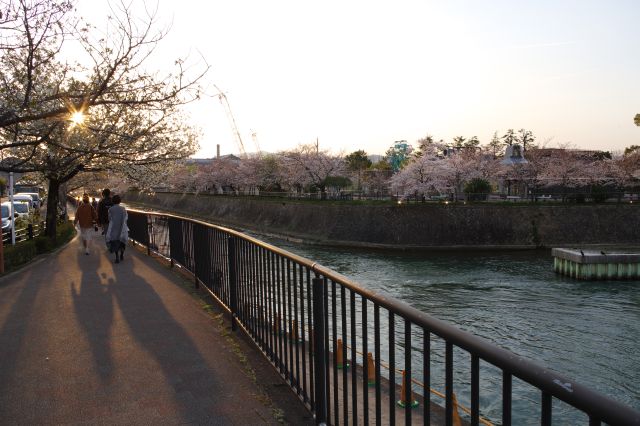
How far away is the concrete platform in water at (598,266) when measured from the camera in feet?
90.6

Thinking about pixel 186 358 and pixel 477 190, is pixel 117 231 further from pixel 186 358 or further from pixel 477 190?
pixel 477 190

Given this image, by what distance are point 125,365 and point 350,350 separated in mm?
2938

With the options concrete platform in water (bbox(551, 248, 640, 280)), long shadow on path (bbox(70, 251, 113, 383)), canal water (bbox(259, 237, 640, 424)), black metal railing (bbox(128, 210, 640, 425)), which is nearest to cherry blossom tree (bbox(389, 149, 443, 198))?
canal water (bbox(259, 237, 640, 424))

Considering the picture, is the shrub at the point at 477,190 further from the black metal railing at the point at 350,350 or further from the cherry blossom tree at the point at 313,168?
the black metal railing at the point at 350,350

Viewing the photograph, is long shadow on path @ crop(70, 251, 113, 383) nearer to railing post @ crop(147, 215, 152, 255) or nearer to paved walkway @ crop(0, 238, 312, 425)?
paved walkway @ crop(0, 238, 312, 425)

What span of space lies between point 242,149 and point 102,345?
5420 inches

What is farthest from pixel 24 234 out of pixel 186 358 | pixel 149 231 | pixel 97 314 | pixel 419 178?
pixel 419 178

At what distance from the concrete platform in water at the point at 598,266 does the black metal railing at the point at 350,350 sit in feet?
57.7

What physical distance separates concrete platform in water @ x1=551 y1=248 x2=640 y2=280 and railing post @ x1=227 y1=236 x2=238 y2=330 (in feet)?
85.1

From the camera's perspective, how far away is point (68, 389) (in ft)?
15.2

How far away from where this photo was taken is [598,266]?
91.7 ft

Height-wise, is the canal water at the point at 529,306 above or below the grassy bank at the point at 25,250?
below

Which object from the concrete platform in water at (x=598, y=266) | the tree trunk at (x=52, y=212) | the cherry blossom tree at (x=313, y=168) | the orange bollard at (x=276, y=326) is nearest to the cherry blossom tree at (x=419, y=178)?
the cherry blossom tree at (x=313, y=168)

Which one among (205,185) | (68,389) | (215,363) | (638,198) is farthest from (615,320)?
(205,185)
